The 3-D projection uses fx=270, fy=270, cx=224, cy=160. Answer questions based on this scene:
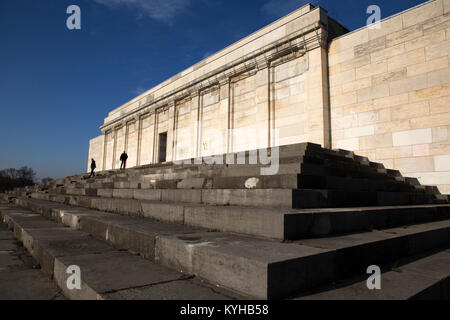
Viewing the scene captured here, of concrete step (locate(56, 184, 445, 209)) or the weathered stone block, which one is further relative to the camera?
the weathered stone block

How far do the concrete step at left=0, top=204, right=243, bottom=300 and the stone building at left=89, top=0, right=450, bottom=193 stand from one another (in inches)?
355

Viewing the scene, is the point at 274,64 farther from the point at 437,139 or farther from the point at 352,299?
the point at 352,299

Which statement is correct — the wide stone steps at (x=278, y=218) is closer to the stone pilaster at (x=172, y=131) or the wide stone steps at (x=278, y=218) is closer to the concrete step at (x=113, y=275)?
the concrete step at (x=113, y=275)

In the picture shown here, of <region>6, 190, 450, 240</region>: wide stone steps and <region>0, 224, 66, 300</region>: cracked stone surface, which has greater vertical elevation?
<region>6, 190, 450, 240</region>: wide stone steps

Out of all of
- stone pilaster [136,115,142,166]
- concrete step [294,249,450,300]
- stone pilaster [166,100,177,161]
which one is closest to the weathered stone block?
concrete step [294,249,450,300]

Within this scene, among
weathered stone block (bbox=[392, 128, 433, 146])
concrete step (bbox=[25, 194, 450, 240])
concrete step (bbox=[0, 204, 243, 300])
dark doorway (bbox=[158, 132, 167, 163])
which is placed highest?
dark doorway (bbox=[158, 132, 167, 163])

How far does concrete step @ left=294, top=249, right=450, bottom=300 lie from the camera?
1979 millimetres

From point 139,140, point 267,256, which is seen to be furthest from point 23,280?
point 139,140

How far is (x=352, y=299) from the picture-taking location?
1912 mm

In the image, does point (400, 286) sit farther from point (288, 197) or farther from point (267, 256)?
point (288, 197)

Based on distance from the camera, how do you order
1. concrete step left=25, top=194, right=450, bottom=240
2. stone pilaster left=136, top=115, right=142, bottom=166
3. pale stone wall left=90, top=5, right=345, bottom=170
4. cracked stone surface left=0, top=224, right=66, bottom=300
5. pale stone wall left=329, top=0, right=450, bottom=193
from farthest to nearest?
stone pilaster left=136, top=115, right=142, bottom=166 → pale stone wall left=90, top=5, right=345, bottom=170 → pale stone wall left=329, top=0, right=450, bottom=193 → concrete step left=25, top=194, right=450, bottom=240 → cracked stone surface left=0, top=224, right=66, bottom=300

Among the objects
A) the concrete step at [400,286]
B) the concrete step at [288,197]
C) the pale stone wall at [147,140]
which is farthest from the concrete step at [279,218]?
the pale stone wall at [147,140]

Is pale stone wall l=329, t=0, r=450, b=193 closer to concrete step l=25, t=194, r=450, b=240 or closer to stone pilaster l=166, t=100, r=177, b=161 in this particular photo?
concrete step l=25, t=194, r=450, b=240
